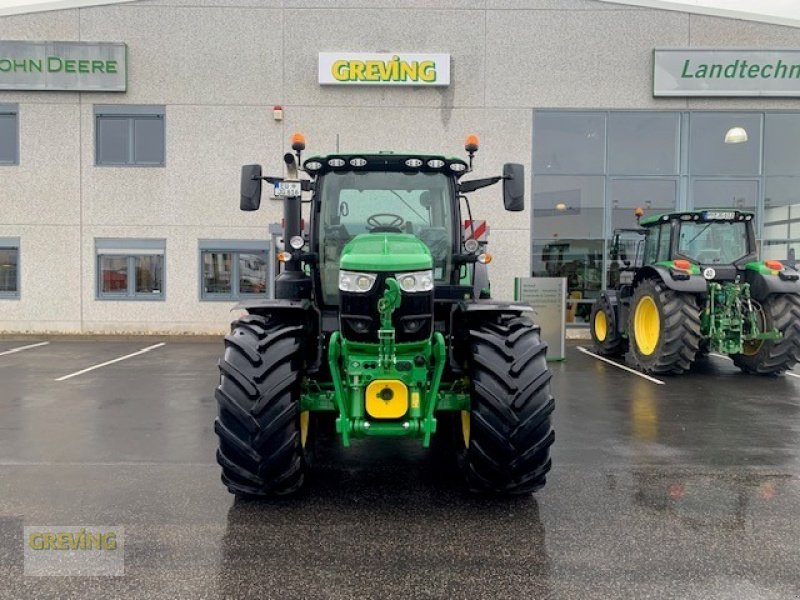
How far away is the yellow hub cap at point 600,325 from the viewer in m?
12.2

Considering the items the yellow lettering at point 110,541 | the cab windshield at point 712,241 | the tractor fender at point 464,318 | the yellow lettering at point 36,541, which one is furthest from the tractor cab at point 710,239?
the yellow lettering at point 36,541

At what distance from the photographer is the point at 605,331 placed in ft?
39.7

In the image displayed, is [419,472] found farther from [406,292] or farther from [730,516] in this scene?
[730,516]

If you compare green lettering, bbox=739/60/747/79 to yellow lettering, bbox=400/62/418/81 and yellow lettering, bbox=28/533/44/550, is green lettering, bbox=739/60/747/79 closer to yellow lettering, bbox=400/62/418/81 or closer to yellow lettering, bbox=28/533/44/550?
yellow lettering, bbox=400/62/418/81

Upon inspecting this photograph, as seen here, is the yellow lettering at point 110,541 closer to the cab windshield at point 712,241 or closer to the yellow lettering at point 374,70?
the cab windshield at point 712,241

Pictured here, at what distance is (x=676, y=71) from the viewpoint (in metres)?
14.3

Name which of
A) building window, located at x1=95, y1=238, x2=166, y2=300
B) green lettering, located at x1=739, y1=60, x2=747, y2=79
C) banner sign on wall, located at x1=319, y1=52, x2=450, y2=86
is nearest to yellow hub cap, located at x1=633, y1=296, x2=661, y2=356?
banner sign on wall, located at x1=319, y1=52, x2=450, y2=86

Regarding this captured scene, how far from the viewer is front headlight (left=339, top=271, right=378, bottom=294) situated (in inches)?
156

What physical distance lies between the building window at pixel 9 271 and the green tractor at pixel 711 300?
1332 centimetres

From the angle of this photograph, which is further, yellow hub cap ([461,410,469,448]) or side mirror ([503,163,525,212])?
side mirror ([503,163,525,212])

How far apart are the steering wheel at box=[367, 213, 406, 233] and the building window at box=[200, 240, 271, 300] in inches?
391

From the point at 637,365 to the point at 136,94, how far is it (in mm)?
12106

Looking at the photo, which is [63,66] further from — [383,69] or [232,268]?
[383,69]

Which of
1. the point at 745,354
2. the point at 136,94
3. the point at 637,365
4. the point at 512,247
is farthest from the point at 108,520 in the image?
the point at 136,94
